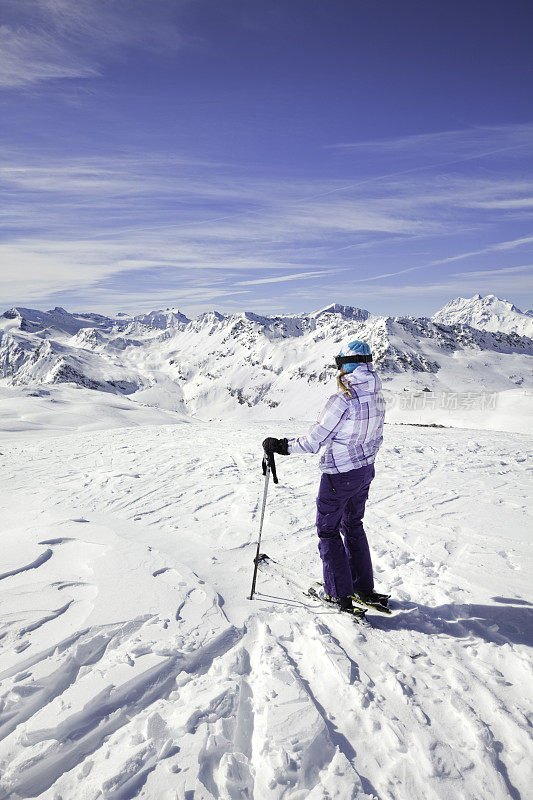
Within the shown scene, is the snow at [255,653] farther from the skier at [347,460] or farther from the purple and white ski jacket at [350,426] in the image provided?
the purple and white ski jacket at [350,426]

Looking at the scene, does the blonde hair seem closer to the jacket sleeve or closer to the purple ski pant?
the jacket sleeve

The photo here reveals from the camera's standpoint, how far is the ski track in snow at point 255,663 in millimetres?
2570

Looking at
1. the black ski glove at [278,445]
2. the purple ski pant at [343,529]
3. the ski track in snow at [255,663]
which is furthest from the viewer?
the black ski glove at [278,445]

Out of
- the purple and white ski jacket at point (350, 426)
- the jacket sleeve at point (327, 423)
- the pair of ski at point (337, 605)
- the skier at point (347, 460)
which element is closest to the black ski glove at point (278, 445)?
the skier at point (347, 460)

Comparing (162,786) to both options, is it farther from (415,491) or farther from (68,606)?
(415,491)

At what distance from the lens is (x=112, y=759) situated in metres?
2.63

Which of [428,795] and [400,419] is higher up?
[428,795]

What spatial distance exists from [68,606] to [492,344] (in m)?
224

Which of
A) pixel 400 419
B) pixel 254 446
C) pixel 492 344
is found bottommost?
pixel 400 419

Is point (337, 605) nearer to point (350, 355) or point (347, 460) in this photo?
point (347, 460)

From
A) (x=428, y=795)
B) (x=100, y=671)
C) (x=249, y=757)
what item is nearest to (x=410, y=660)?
(x=428, y=795)

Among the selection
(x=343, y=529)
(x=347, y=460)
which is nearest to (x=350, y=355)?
(x=347, y=460)

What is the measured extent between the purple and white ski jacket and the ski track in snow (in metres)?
1.81

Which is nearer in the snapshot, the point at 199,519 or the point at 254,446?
the point at 199,519
